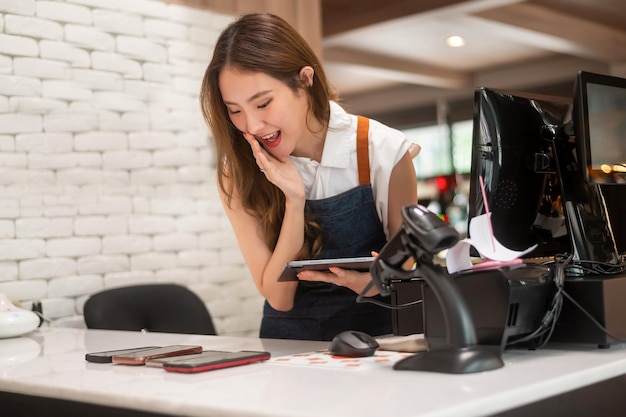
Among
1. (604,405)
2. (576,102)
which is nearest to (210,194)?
(576,102)

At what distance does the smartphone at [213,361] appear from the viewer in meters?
1.34

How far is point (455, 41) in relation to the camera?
766 centimetres

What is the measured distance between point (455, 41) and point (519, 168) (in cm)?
628

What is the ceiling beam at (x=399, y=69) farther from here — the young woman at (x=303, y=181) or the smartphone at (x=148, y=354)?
the smartphone at (x=148, y=354)

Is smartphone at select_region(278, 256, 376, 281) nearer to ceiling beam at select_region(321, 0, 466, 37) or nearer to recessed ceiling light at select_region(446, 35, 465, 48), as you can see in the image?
ceiling beam at select_region(321, 0, 466, 37)

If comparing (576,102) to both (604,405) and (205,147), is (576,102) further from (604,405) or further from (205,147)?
(205,147)

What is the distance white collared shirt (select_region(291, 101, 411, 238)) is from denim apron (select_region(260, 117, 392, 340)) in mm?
21

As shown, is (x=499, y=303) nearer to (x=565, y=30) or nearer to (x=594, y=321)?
(x=594, y=321)

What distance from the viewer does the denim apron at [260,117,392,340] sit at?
2.10 m

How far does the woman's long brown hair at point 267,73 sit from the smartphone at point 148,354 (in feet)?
1.93

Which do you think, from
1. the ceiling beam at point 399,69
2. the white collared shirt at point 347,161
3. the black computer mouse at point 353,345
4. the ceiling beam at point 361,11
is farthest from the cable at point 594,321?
the ceiling beam at point 399,69

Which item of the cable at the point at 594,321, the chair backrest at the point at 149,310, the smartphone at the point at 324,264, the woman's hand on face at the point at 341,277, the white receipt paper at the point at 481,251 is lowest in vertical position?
the chair backrest at the point at 149,310

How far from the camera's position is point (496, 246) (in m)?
1.42

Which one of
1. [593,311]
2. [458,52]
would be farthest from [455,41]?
[593,311]
